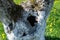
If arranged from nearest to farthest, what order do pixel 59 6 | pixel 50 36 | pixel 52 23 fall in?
pixel 50 36 → pixel 52 23 → pixel 59 6

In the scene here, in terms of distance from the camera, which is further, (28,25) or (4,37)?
(4,37)

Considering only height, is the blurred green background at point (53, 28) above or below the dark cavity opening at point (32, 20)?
below

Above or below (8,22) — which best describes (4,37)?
below

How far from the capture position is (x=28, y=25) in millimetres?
7238

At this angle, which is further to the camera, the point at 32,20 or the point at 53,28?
the point at 53,28

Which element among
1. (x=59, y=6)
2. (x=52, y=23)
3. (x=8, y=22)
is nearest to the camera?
(x=8, y=22)

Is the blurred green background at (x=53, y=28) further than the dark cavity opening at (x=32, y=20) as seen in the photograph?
Yes

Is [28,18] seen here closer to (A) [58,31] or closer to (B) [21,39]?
A: (B) [21,39]

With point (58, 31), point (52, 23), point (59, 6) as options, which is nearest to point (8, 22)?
point (58, 31)

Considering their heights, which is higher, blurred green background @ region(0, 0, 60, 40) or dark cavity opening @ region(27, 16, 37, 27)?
dark cavity opening @ region(27, 16, 37, 27)

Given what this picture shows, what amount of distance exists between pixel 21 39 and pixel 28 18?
71 cm

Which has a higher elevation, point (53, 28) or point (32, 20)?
point (32, 20)

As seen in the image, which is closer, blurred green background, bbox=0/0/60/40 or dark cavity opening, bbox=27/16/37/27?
dark cavity opening, bbox=27/16/37/27

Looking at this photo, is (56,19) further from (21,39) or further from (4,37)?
(21,39)
